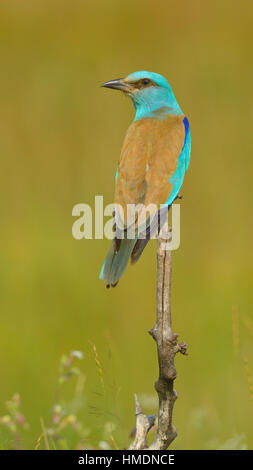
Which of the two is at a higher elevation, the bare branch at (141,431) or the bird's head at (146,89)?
the bird's head at (146,89)

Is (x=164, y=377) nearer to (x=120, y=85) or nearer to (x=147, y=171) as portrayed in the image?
(x=147, y=171)

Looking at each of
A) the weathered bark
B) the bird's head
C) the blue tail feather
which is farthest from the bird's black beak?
the weathered bark

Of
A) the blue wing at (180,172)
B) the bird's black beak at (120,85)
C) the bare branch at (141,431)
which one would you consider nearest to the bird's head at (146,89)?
the bird's black beak at (120,85)

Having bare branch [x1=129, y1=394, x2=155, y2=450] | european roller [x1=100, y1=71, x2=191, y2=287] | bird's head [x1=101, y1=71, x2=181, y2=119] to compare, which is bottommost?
bare branch [x1=129, y1=394, x2=155, y2=450]

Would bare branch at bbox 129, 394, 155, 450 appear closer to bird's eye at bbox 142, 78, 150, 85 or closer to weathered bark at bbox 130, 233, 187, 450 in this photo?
weathered bark at bbox 130, 233, 187, 450

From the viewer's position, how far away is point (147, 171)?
4359mm

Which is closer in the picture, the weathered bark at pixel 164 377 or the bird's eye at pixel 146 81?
the weathered bark at pixel 164 377

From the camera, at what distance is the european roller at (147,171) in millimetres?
4145

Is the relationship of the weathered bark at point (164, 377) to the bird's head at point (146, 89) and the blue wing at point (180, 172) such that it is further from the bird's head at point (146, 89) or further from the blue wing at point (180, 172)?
the bird's head at point (146, 89)

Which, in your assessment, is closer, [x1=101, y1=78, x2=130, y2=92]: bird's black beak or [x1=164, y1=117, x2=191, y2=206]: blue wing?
[x1=164, y1=117, x2=191, y2=206]: blue wing

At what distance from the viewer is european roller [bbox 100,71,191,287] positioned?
163 inches
